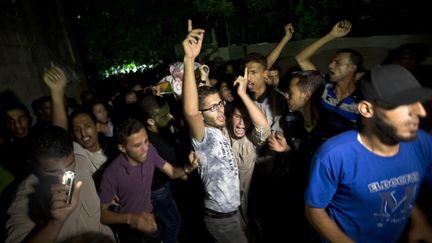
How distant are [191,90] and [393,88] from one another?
5.12 ft

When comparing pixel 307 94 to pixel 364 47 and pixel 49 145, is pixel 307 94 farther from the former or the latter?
pixel 364 47

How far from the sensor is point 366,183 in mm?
2047

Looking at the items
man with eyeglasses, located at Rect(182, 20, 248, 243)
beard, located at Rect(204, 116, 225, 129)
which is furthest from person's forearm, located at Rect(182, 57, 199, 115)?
beard, located at Rect(204, 116, 225, 129)

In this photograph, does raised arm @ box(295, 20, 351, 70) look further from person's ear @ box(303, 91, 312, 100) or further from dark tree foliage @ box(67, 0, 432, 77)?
dark tree foliage @ box(67, 0, 432, 77)

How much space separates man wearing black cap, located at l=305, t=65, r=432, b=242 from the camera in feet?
6.26

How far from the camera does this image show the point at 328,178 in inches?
83.1

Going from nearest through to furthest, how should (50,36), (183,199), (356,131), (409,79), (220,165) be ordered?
(409,79) → (356,131) → (220,165) → (183,199) → (50,36)

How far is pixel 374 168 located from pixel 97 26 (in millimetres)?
11501

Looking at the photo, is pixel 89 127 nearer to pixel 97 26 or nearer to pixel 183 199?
pixel 183 199

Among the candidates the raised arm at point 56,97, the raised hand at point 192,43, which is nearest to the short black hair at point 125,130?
the raised arm at point 56,97

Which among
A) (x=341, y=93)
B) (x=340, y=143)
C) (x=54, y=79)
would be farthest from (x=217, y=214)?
(x=341, y=93)

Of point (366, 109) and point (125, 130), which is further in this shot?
point (125, 130)

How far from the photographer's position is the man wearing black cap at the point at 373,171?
1909 mm

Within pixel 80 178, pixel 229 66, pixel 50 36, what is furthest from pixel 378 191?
pixel 50 36
